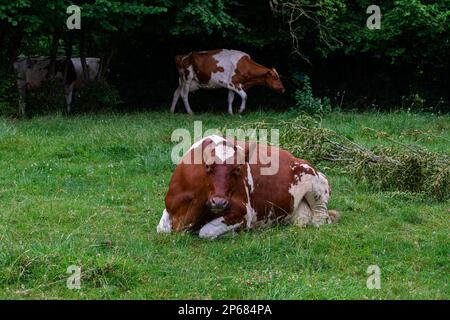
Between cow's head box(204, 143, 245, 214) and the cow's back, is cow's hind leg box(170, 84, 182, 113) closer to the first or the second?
the cow's back

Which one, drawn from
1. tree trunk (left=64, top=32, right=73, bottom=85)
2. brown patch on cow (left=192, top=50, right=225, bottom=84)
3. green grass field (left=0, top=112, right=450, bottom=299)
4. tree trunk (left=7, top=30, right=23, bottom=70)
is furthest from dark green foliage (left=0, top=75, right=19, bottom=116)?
brown patch on cow (left=192, top=50, right=225, bottom=84)

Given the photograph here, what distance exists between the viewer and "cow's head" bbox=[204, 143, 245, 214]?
730 centimetres

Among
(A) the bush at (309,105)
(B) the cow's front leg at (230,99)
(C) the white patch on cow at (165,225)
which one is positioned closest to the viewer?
(C) the white patch on cow at (165,225)

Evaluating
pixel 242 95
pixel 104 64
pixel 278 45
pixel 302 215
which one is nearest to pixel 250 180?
pixel 302 215

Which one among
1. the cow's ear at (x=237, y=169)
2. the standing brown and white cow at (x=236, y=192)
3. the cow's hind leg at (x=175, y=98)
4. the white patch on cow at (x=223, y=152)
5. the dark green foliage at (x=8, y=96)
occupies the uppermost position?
the white patch on cow at (x=223, y=152)

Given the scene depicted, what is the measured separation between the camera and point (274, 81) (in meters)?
18.3

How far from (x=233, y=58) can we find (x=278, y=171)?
9.90 metres

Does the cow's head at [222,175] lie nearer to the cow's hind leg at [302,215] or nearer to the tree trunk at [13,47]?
the cow's hind leg at [302,215]

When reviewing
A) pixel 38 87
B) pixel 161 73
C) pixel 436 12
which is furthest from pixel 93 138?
pixel 436 12

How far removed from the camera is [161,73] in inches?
769

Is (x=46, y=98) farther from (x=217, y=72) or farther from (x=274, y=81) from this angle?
(x=274, y=81)

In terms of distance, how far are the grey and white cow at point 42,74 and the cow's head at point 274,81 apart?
13.3 ft

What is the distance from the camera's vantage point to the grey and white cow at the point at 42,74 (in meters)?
16.6

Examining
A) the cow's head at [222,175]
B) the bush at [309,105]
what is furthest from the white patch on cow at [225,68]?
the cow's head at [222,175]
